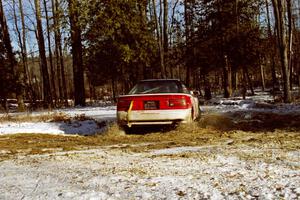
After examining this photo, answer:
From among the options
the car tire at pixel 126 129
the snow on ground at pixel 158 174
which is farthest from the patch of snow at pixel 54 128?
the snow on ground at pixel 158 174

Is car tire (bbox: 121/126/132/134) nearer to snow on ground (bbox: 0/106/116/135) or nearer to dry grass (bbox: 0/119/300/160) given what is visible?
dry grass (bbox: 0/119/300/160)

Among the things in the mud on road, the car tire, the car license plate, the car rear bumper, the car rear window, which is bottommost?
the mud on road

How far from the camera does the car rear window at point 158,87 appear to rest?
405 inches

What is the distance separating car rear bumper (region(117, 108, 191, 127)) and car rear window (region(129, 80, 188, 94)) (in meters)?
0.80

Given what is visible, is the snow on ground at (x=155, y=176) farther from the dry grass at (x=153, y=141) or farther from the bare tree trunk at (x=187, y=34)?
the bare tree trunk at (x=187, y=34)

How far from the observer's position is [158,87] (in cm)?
1046

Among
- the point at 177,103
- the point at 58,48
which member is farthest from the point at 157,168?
the point at 58,48

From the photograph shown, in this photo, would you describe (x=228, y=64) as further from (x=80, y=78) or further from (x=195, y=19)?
(x=80, y=78)

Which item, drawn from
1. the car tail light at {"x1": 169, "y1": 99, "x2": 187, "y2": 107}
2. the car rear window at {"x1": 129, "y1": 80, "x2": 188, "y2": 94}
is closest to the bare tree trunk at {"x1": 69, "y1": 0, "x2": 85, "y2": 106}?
the car rear window at {"x1": 129, "y1": 80, "x2": 188, "y2": 94}

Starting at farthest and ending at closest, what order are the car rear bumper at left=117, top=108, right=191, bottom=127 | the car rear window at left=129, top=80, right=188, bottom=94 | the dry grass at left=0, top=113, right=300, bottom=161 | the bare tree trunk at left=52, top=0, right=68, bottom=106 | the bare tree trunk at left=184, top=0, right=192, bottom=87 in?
the bare tree trunk at left=184, top=0, right=192, bottom=87, the bare tree trunk at left=52, top=0, right=68, bottom=106, the car rear window at left=129, top=80, right=188, bottom=94, the car rear bumper at left=117, top=108, right=191, bottom=127, the dry grass at left=0, top=113, right=300, bottom=161

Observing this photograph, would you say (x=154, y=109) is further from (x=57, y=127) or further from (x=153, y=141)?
(x=57, y=127)

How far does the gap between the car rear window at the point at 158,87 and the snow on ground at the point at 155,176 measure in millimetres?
3745

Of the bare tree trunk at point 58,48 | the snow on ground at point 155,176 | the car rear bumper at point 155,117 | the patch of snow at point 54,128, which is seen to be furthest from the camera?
the bare tree trunk at point 58,48

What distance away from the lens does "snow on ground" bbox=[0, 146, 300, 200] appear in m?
4.04
